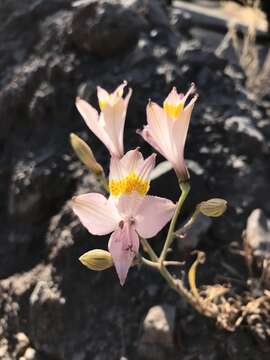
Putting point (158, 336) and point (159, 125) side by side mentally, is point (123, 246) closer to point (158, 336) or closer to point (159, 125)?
point (159, 125)

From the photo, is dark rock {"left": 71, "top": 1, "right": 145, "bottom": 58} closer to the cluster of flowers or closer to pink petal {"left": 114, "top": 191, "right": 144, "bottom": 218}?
the cluster of flowers

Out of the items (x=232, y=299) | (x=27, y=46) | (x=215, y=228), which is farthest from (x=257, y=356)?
(x=27, y=46)

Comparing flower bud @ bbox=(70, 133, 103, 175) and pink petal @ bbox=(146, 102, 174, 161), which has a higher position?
pink petal @ bbox=(146, 102, 174, 161)

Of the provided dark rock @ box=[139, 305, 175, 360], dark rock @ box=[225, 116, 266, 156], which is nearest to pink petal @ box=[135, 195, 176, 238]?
dark rock @ box=[139, 305, 175, 360]

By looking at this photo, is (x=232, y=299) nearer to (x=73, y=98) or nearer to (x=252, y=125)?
(x=252, y=125)

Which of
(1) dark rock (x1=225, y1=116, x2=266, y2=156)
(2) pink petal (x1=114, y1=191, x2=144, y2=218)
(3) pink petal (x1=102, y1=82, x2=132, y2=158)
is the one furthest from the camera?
(1) dark rock (x1=225, y1=116, x2=266, y2=156)
